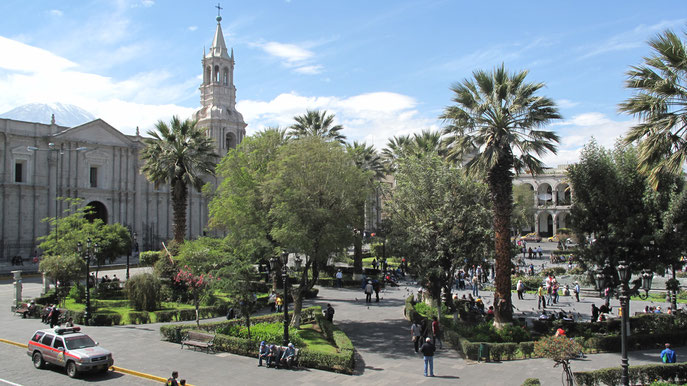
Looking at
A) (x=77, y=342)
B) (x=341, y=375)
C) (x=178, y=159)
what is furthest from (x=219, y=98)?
(x=341, y=375)

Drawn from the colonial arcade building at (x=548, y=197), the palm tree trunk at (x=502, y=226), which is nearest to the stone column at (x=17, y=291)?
the palm tree trunk at (x=502, y=226)

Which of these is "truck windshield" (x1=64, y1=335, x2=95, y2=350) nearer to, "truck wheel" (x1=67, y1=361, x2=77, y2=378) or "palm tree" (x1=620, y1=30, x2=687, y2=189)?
"truck wheel" (x1=67, y1=361, x2=77, y2=378)

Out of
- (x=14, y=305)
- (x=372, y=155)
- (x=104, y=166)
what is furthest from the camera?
(x=104, y=166)

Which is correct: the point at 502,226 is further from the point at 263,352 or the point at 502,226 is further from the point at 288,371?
the point at 263,352

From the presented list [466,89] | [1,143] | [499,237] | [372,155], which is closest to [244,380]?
[499,237]

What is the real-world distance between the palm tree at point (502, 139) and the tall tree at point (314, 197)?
4.91 metres

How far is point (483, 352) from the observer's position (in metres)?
16.2

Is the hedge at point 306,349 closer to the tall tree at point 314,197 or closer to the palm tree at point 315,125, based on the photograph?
the tall tree at point 314,197

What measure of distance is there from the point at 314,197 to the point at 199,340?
683cm

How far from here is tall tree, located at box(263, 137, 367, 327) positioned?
19500 millimetres

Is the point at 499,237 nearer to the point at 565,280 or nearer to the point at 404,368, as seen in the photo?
the point at 404,368

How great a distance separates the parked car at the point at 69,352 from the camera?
14.4 meters

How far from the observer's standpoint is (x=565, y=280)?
37.9 meters

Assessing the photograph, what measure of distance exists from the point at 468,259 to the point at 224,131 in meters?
49.3
